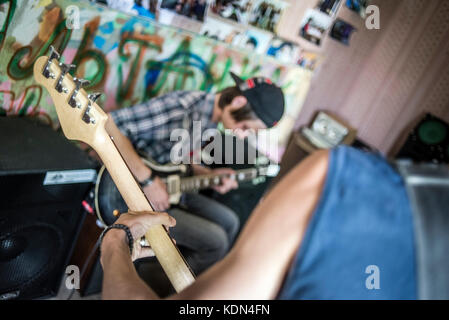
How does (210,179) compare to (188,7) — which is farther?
(210,179)

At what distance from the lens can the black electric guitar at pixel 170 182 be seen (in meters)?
1.33

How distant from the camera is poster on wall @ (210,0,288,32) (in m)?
2.14

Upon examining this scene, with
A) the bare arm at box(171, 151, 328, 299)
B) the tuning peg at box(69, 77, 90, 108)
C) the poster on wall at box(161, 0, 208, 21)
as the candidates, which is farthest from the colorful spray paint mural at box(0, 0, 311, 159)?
the bare arm at box(171, 151, 328, 299)

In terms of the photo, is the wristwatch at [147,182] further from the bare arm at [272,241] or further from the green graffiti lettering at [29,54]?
the bare arm at [272,241]

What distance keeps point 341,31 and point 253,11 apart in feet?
2.69

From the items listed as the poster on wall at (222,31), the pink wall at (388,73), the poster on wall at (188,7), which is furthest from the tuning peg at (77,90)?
the pink wall at (388,73)

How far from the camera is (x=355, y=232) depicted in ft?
1.50

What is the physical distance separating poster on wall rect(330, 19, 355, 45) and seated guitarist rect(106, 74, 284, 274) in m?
1.08

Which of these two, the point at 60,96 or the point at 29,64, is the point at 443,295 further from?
the point at 29,64

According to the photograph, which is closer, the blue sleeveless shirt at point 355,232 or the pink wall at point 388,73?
the blue sleeveless shirt at point 355,232

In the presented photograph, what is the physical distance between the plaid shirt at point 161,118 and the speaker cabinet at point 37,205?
315 mm

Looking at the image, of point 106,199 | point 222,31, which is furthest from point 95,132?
point 222,31

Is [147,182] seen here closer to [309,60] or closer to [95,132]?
[95,132]

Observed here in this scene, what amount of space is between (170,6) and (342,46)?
1.50 metres
